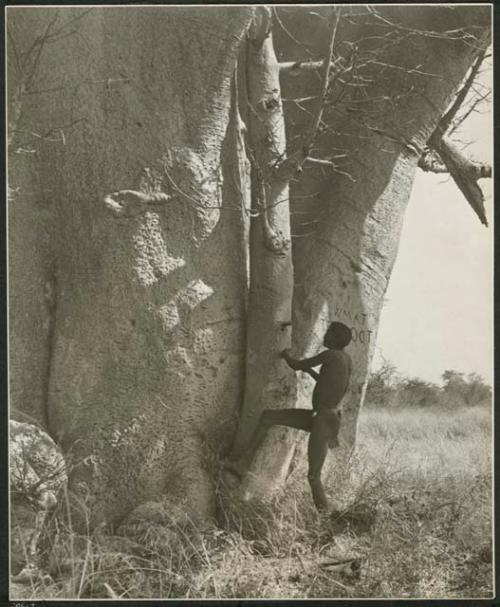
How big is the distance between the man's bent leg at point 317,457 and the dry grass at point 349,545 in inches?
2.3

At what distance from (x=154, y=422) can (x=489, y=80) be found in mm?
2535

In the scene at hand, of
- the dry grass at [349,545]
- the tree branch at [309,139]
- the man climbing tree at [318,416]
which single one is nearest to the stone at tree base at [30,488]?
the dry grass at [349,545]

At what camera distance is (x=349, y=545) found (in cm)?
500

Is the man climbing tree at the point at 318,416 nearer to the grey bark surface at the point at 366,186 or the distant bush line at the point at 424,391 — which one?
the grey bark surface at the point at 366,186

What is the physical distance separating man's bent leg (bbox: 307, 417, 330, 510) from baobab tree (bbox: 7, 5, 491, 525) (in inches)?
4.9

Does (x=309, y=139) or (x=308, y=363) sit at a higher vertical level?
(x=309, y=139)

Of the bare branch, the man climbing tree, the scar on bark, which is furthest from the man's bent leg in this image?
the bare branch

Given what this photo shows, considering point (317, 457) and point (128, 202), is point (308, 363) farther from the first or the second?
point (128, 202)

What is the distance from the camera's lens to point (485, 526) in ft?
16.9

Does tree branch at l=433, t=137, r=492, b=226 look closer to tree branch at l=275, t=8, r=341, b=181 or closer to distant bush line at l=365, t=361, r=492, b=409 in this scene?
distant bush line at l=365, t=361, r=492, b=409

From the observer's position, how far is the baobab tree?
198 inches

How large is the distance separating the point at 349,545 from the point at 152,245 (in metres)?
1.80

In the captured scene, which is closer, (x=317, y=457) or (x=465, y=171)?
(x=317, y=457)

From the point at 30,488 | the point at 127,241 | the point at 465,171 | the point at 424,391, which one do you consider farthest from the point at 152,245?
the point at 465,171
